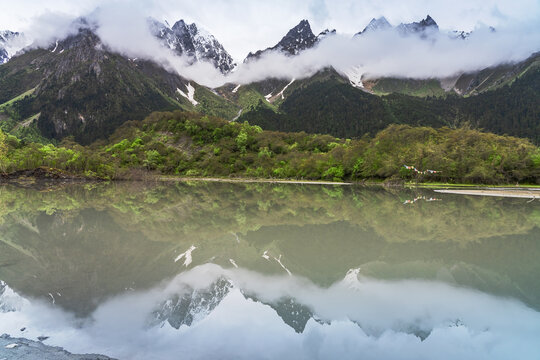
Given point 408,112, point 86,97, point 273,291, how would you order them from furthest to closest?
point 86,97 < point 408,112 < point 273,291

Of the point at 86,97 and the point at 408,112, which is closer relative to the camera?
the point at 408,112

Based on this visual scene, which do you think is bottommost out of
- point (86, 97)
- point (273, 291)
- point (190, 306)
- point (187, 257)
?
point (273, 291)

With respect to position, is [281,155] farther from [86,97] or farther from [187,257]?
[86,97]

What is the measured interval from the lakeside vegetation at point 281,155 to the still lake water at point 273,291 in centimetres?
3776

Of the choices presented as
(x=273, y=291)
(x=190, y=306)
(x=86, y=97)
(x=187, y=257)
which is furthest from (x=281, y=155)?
(x=86, y=97)

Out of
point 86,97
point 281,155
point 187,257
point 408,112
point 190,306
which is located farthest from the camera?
point 86,97

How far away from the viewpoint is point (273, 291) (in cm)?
714

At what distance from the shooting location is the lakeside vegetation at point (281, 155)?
46750mm

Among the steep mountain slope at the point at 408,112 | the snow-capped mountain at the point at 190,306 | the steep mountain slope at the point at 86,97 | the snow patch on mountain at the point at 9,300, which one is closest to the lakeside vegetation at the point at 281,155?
the snow-capped mountain at the point at 190,306

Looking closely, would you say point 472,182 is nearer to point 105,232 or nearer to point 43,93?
point 105,232

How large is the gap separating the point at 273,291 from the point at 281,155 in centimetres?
6828

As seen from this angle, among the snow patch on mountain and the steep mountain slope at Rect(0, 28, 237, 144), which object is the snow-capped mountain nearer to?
the snow patch on mountain

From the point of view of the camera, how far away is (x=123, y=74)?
175125mm

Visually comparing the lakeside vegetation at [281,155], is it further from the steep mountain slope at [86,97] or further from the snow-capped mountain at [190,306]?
the steep mountain slope at [86,97]
